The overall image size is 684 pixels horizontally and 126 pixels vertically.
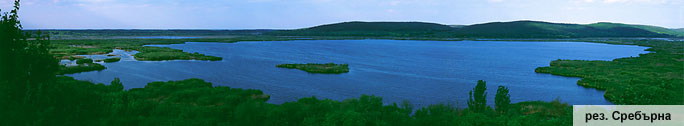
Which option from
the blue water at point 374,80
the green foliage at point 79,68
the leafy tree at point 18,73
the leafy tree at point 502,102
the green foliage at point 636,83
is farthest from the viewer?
the green foliage at point 79,68

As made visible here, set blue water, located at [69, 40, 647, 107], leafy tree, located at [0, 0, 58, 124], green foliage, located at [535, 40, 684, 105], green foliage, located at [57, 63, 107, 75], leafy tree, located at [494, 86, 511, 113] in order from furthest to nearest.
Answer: green foliage, located at [57, 63, 107, 75], blue water, located at [69, 40, 647, 107], green foliage, located at [535, 40, 684, 105], leafy tree, located at [494, 86, 511, 113], leafy tree, located at [0, 0, 58, 124]

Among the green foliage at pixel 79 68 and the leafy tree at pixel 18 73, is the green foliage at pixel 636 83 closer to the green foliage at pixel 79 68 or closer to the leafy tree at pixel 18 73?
the leafy tree at pixel 18 73

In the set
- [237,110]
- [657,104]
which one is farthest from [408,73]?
[237,110]

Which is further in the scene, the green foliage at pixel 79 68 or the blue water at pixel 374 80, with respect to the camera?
the green foliage at pixel 79 68

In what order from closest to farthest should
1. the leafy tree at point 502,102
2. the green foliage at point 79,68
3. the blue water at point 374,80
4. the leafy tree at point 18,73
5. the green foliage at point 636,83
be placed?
1. the leafy tree at point 18,73
2. the leafy tree at point 502,102
3. the green foliage at point 636,83
4. the blue water at point 374,80
5. the green foliage at point 79,68

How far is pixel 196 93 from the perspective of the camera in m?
48.8

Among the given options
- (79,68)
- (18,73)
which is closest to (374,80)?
(18,73)

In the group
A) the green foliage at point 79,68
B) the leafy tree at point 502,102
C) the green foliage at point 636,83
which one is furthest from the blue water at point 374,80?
the leafy tree at point 502,102

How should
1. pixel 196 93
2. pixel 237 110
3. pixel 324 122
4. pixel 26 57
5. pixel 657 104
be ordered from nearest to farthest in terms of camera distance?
1. pixel 26 57
2. pixel 324 122
3. pixel 237 110
4. pixel 657 104
5. pixel 196 93

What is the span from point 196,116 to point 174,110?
10.9ft

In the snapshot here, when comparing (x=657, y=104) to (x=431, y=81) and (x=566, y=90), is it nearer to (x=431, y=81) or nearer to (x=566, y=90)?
(x=566, y=90)

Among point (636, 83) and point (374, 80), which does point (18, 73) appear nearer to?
point (374, 80)

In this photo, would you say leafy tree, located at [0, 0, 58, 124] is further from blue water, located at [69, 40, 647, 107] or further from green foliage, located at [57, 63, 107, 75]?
green foliage, located at [57, 63, 107, 75]

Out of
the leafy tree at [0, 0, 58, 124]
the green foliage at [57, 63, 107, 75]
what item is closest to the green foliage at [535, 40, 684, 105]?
the leafy tree at [0, 0, 58, 124]
